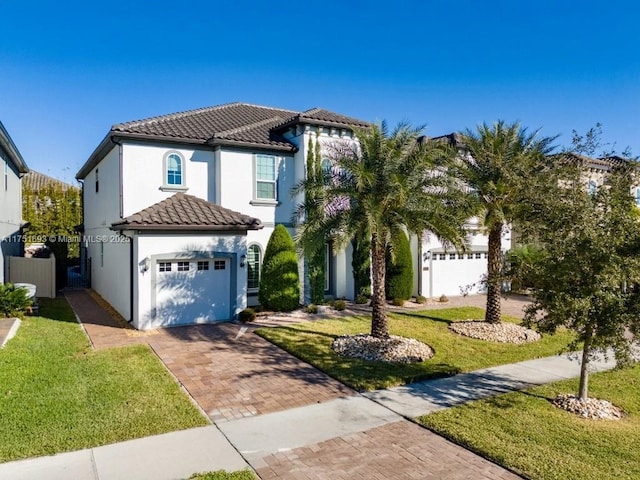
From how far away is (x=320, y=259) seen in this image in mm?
18047

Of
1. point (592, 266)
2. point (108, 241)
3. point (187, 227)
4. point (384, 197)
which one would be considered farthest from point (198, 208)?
point (592, 266)

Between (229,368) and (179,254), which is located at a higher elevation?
(179,254)

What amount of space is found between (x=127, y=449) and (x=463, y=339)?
406 inches

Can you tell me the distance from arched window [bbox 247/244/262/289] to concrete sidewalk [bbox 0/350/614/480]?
986 cm

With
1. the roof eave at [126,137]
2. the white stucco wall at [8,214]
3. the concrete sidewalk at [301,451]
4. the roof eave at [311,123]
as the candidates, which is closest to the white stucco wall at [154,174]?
the roof eave at [126,137]

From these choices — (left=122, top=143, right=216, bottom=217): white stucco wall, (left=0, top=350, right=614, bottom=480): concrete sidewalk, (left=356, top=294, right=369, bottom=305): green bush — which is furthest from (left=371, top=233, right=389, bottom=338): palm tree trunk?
(left=122, top=143, right=216, bottom=217): white stucco wall

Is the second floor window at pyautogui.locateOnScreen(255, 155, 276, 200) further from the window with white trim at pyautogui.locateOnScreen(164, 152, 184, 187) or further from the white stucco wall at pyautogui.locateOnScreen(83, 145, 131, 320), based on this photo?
the white stucco wall at pyautogui.locateOnScreen(83, 145, 131, 320)

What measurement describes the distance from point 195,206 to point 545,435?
13.0m

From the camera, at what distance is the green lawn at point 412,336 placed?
9.95m

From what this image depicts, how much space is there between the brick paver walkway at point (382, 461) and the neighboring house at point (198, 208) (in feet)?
27.2

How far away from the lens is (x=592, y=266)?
7637mm

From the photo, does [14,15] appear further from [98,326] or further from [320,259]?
[320,259]

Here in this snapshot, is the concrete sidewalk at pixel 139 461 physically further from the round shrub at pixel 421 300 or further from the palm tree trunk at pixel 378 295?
the round shrub at pixel 421 300

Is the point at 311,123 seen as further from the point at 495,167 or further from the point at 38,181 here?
the point at 38,181
